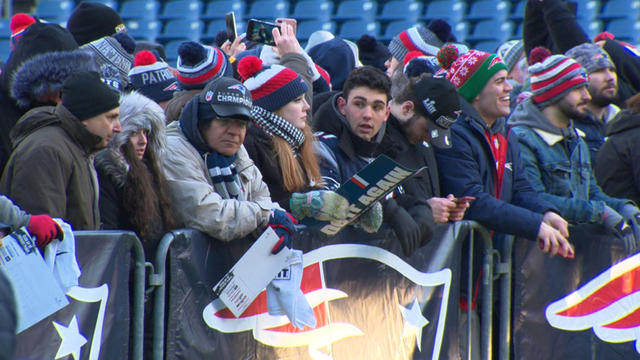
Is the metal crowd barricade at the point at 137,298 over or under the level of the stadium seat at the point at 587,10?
over

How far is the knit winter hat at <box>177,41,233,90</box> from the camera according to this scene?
556 cm

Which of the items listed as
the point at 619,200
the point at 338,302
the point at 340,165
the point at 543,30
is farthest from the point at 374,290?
the point at 543,30

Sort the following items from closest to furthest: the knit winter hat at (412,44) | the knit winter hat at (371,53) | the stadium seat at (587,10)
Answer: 1. the knit winter hat at (412,44)
2. the knit winter hat at (371,53)
3. the stadium seat at (587,10)

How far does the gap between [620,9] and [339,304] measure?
11.3 metres

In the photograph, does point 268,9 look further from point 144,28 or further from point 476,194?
point 476,194

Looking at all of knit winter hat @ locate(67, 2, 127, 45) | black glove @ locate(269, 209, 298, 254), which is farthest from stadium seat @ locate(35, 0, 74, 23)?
black glove @ locate(269, 209, 298, 254)

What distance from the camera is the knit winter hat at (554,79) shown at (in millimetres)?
6234

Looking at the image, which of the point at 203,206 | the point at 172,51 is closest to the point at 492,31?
the point at 172,51

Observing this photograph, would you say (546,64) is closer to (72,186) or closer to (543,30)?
(543,30)

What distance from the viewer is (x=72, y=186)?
380cm

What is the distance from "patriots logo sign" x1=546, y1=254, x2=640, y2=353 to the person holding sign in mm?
2078

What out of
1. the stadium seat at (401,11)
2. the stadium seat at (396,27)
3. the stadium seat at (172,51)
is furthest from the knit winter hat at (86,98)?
the stadium seat at (401,11)

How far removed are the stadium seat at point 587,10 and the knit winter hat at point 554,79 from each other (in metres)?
8.46

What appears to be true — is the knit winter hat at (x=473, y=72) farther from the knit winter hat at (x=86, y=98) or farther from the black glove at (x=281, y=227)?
the knit winter hat at (x=86, y=98)
